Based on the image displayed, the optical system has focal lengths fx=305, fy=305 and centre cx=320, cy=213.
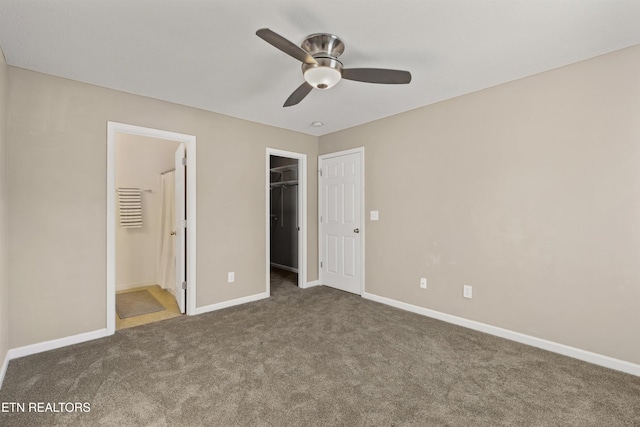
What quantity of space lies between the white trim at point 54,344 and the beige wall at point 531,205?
3.17m

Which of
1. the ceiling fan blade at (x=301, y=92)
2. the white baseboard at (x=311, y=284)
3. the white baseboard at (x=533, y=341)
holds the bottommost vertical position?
the white baseboard at (x=533, y=341)

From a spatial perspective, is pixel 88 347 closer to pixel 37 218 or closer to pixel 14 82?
pixel 37 218

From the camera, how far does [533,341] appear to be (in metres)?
2.71

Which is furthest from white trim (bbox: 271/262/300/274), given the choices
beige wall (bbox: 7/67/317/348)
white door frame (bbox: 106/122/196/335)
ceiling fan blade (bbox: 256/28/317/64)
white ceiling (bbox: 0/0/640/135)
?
ceiling fan blade (bbox: 256/28/317/64)

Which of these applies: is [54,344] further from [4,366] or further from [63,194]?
[63,194]

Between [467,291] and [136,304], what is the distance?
3.97m

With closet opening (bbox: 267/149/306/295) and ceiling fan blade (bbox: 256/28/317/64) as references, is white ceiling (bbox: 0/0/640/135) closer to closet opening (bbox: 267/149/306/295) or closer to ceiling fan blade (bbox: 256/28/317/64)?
ceiling fan blade (bbox: 256/28/317/64)

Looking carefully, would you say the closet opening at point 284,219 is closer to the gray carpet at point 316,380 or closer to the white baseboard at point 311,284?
the white baseboard at point 311,284

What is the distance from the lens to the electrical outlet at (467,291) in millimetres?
3142

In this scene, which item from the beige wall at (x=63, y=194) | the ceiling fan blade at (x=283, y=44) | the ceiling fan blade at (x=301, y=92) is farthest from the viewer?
the beige wall at (x=63, y=194)

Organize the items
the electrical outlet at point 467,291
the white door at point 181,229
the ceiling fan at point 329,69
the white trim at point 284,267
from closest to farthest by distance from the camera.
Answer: the ceiling fan at point 329,69
the electrical outlet at point 467,291
the white door at point 181,229
the white trim at point 284,267

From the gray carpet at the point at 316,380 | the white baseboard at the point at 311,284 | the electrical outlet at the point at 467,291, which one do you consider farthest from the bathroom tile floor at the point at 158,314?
the electrical outlet at the point at 467,291

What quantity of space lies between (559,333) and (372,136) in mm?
2859

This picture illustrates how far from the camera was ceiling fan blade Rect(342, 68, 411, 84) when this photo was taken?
216 centimetres
